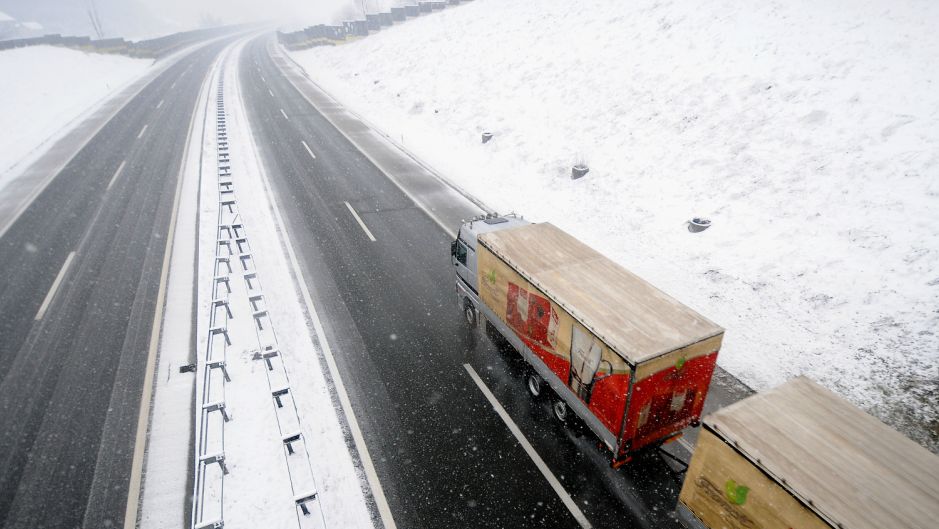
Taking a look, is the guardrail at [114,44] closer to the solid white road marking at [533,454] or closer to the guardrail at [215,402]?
the guardrail at [215,402]

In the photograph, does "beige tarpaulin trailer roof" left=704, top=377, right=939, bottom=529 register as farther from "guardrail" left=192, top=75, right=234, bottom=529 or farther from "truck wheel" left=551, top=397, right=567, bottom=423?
"guardrail" left=192, top=75, right=234, bottom=529

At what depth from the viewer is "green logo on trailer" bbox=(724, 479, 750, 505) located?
4953mm

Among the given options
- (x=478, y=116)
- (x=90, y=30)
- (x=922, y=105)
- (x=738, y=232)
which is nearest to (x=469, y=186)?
(x=478, y=116)

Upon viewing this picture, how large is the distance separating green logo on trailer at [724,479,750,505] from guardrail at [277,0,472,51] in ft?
175

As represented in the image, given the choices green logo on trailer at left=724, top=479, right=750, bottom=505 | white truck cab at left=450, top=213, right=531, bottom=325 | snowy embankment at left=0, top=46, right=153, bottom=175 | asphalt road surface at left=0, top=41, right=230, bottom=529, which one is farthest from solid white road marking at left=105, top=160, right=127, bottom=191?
green logo on trailer at left=724, top=479, right=750, bottom=505

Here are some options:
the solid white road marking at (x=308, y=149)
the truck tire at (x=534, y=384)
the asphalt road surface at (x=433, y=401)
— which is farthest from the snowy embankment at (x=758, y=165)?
the solid white road marking at (x=308, y=149)

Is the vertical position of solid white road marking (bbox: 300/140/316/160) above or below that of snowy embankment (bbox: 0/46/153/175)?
below

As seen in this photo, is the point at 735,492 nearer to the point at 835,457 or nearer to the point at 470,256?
the point at 835,457

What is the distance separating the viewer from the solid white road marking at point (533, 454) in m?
6.71

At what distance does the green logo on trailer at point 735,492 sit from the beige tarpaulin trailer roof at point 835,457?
1.62 ft

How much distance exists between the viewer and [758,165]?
45.7ft

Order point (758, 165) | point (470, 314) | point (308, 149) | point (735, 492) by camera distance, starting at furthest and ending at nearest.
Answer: point (308, 149)
point (758, 165)
point (470, 314)
point (735, 492)

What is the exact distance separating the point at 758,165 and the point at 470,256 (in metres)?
10.6

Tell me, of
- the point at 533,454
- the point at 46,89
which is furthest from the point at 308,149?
the point at 46,89
